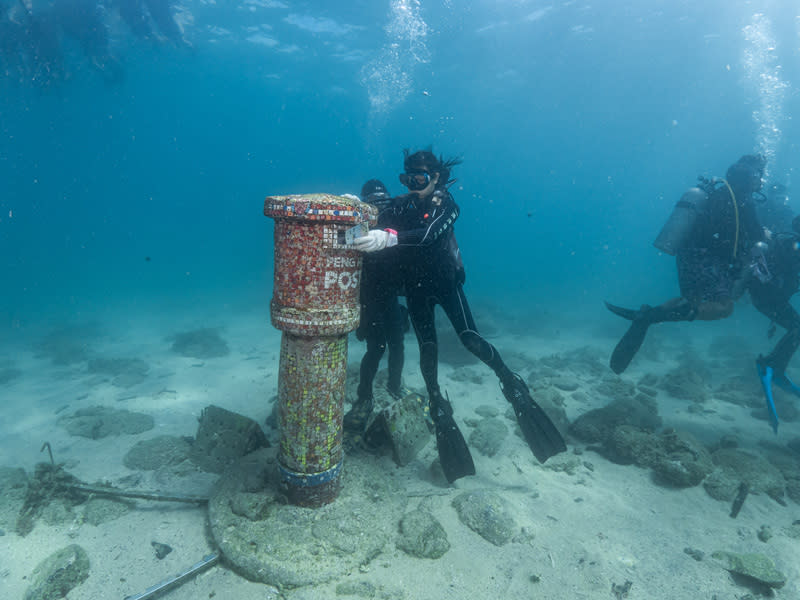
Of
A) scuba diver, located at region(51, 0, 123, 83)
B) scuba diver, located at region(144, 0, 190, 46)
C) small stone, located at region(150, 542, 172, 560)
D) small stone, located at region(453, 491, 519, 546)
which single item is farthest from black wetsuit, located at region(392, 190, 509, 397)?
scuba diver, located at region(144, 0, 190, 46)

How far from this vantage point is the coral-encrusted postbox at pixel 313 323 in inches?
102

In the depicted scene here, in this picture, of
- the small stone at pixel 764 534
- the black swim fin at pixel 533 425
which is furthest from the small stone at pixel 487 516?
the small stone at pixel 764 534

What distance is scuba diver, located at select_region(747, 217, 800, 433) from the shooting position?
259 inches

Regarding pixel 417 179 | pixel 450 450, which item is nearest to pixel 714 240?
pixel 417 179

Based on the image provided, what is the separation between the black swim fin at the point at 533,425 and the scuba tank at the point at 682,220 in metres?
4.31

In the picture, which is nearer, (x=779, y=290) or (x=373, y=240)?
(x=373, y=240)

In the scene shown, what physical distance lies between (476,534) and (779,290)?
7877mm

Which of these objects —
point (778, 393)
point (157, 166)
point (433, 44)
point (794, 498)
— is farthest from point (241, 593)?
point (157, 166)

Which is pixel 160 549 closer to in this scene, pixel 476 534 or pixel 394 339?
pixel 476 534

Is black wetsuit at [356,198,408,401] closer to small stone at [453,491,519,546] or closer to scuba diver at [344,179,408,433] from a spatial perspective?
scuba diver at [344,179,408,433]

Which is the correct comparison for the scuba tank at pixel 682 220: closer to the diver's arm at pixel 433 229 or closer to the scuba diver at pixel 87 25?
the diver's arm at pixel 433 229

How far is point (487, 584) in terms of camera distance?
2953 millimetres

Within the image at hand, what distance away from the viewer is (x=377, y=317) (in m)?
5.00

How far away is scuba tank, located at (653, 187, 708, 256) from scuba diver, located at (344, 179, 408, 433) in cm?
498
